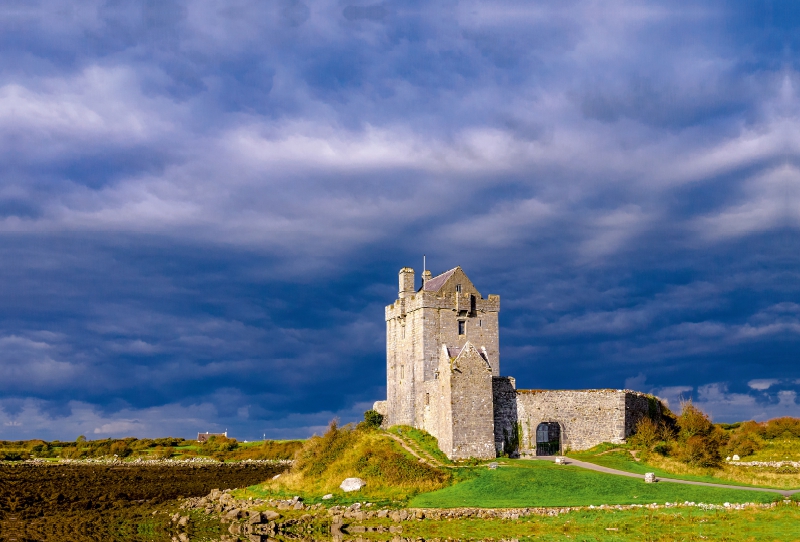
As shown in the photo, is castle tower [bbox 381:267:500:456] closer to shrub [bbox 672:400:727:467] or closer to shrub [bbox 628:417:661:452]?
shrub [bbox 628:417:661:452]

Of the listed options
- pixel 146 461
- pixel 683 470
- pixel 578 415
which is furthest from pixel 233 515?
pixel 146 461

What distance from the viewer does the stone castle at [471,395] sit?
48.9 metres

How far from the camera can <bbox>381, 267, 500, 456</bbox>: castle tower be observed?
183 feet

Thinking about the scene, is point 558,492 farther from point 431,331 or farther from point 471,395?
point 431,331

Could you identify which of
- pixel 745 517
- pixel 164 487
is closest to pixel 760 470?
pixel 745 517

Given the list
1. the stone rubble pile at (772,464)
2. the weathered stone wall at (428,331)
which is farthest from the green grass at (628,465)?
the stone rubble pile at (772,464)

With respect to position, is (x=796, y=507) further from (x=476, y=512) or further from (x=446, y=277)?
(x=446, y=277)

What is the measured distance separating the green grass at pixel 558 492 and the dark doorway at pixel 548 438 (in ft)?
35.6

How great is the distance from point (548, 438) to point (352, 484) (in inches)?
672

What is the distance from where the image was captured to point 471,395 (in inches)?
1929

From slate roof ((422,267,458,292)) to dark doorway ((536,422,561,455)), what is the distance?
500 inches

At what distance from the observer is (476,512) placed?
35688 millimetres

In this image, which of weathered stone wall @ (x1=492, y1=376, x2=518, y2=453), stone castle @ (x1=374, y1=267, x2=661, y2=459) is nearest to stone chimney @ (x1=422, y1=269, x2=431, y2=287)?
stone castle @ (x1=374, y1=267, x2=661, y2=459)

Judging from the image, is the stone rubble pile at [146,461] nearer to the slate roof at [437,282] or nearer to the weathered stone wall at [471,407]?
the slate roof at [437,282]
